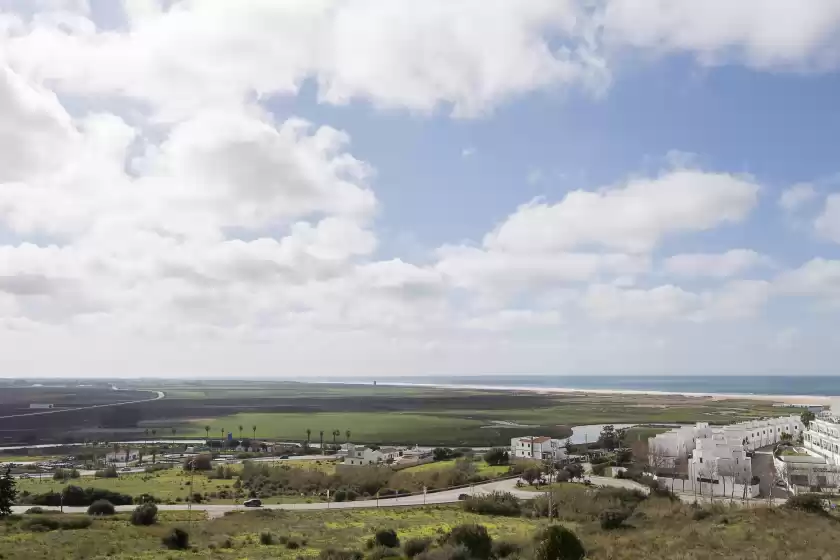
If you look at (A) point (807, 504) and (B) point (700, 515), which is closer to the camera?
(B) point (700, 515)

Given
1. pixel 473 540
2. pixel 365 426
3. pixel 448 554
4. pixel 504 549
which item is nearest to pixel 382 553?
pixel 473 540

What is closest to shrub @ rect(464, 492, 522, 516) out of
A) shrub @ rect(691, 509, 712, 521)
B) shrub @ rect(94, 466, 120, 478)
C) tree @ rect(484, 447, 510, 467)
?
shrub @ rect(691, 509, 712, 521)

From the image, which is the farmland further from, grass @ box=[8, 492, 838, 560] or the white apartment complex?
grass @ box=[8, 492, 838, 560]

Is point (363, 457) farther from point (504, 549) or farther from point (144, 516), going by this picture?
point (504, 549)

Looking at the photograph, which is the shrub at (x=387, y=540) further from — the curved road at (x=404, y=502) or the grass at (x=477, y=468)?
the grass at (x=477, y=468)

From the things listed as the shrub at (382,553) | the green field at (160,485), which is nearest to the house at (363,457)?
the green field at (160,485)
